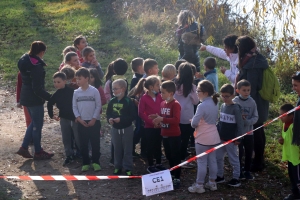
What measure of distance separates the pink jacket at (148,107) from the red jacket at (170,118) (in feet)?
0.69

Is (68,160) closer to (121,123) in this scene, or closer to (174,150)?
(121,123)

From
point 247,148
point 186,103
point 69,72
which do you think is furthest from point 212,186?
point 69,72

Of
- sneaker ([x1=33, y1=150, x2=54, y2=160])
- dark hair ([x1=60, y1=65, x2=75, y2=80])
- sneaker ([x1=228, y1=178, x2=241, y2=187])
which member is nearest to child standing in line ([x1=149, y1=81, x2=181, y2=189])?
sneaker ([x1=228, y1=178, x2=241, y2=187])

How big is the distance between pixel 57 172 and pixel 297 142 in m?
3.76

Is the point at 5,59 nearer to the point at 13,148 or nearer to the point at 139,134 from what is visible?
the point at 13,148

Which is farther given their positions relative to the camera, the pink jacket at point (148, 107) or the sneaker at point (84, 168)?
the sneaker at point (84, 168)

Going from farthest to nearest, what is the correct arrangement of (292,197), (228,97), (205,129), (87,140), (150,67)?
(150,67) < (87,140) < (228,97) < (205,129) < (292,197)

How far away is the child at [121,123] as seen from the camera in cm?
705

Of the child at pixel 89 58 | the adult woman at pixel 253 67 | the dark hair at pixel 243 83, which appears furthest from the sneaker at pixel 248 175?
the child at pixel 89 58

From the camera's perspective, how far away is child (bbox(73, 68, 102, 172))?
7.28 m

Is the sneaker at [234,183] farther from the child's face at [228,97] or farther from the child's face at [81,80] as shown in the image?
the child's face at [81,80]

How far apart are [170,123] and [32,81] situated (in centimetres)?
256

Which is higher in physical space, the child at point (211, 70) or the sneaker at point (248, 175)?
the child at point (211, 70)

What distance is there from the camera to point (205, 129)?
646 centimetres
